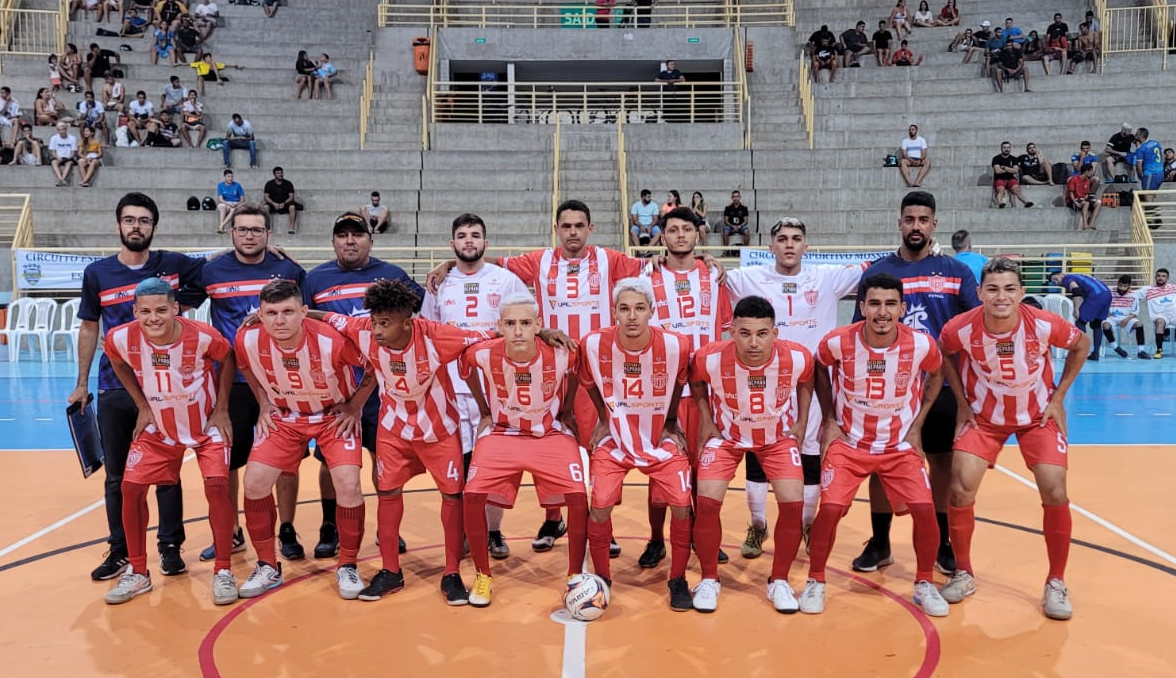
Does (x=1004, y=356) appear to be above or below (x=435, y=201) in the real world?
below

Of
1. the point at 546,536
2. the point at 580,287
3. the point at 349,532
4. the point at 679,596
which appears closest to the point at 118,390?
the point at 349,532

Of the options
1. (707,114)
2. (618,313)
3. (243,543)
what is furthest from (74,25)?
(618,313)

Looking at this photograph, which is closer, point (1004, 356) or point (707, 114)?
point (1004, 356)

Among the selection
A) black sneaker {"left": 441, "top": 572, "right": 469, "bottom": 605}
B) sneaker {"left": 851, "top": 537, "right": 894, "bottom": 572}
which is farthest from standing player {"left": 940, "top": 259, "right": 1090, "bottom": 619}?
black sneaker {"left": 441, "top": 572, "right": 469, "bottom": 605}

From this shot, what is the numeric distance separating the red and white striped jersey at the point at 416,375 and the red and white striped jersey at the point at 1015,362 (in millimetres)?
3186

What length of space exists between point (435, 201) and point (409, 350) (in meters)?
17.3

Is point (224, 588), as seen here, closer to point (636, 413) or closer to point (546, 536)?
point (546, 536)

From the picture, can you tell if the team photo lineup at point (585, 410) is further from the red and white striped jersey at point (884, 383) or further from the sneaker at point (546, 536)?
the sneaker at point (546, 536)

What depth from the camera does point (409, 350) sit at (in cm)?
568

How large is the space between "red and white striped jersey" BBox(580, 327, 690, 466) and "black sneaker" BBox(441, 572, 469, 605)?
1269 millimetres

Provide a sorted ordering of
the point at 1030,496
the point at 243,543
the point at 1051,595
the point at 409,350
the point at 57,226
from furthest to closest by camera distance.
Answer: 1. the point at 57,226
2. the point at 1030,496
3. the point at 243,543
4. the point at 409,350
5. the point at 1051,595

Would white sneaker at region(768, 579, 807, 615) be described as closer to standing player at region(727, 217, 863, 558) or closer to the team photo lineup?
the team photo lineup

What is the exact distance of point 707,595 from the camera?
211 inches

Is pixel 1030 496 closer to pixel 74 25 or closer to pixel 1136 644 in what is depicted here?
pixel 1136 644
